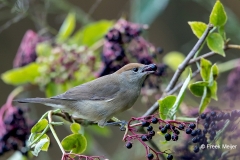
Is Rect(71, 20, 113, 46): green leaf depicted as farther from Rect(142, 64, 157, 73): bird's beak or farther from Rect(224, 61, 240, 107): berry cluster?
Rect(224, 61, 240, 107): berry cluster

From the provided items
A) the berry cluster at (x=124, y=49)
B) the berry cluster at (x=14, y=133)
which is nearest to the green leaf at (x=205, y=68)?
the berry cluster at (x=124, y=49)

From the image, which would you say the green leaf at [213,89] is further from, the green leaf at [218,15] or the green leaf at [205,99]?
the green leaf at [218,15]

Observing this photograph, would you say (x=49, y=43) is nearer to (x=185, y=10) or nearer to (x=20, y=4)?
(x=20, y=4)

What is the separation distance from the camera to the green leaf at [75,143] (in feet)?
5.84

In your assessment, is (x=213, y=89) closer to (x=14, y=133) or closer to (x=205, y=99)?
(x=205, y=99)

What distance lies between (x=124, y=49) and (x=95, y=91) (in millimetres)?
435

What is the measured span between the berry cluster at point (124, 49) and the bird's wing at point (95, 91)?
0.68 feet

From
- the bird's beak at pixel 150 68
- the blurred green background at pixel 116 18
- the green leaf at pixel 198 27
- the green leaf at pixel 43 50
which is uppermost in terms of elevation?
the green leaf at pixel 198 27

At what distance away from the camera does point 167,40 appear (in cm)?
558

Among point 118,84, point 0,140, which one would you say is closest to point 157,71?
point 118,84

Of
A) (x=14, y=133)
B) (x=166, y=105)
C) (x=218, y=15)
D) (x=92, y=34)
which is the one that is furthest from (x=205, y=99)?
(x=92, y=34)

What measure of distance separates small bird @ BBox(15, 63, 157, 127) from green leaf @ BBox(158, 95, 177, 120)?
52cm

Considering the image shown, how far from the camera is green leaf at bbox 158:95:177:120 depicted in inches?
71.8

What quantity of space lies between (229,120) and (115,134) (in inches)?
157
